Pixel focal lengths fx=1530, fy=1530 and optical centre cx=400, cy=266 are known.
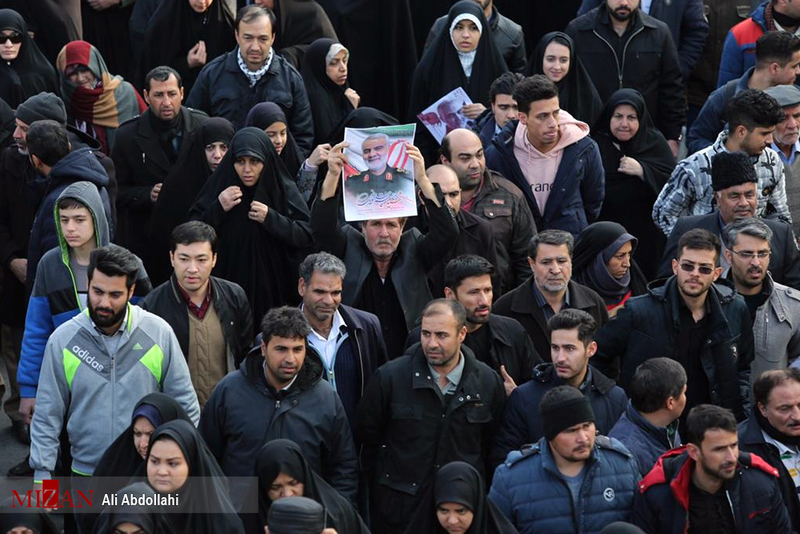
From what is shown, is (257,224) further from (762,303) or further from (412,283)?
(762,303)

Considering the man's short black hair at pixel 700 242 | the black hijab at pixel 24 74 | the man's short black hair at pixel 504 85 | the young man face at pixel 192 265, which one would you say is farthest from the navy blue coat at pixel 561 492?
the black hijab at pixel 24 74

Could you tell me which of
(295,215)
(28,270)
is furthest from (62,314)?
(295,215)

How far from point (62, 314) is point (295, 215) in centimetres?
172

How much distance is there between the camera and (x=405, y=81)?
→ 42.4ft

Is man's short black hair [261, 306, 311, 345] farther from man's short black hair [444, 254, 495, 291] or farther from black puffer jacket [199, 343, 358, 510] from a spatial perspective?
man's short black hair [444, 254, 495, 291]

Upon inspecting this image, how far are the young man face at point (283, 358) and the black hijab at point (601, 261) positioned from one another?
7.54ft

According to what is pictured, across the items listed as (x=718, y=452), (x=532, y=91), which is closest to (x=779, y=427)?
(x=718, y=452)

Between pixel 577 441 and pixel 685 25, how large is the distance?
19.8 ft

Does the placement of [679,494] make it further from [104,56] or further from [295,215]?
[104,56]

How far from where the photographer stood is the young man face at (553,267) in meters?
8.81

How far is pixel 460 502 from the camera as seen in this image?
6.96m

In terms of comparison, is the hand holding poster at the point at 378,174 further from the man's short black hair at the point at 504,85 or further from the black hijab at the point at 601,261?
the man's short black hair at the point at 504,85

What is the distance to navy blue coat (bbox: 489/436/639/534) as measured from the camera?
7.36m

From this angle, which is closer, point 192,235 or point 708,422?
point 708,422
